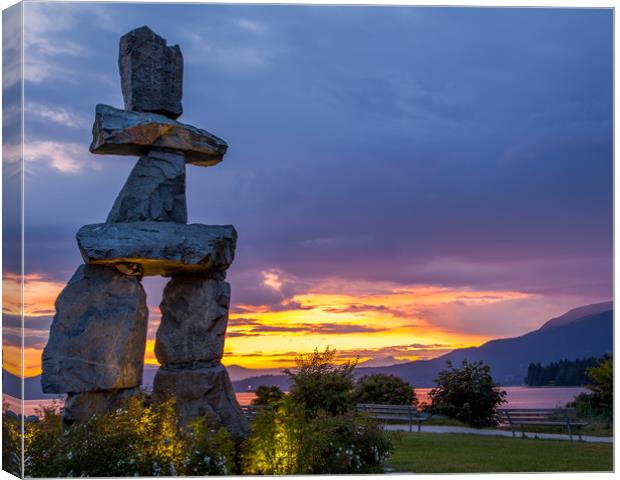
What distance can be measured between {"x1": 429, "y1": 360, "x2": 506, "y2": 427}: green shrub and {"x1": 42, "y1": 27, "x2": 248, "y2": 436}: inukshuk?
35.1 feet

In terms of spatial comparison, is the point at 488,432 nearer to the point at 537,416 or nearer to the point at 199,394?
the point at 537,416

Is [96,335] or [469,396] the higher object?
[96,335]

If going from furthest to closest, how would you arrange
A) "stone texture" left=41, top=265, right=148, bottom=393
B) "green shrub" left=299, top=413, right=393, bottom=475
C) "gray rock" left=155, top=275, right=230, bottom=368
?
"gray rock" left=155, top=275, right=230, bottom=368 < "green shrub" left=299, top=413, right=393, bottom=475 < "stone texture" left=41, top=265, right=148, bottom=393

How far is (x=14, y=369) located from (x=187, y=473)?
2.24m

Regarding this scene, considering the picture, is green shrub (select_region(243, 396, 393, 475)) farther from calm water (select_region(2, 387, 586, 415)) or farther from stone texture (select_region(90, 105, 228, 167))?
calm water (select_region(2, 387, 586, 415))

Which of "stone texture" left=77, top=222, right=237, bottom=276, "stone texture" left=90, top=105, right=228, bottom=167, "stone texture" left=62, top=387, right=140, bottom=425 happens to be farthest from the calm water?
"stone texture" left=90, top=105, right=228, bottom=167

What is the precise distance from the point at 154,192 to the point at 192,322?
1.66 meters

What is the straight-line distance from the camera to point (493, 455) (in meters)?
13.5

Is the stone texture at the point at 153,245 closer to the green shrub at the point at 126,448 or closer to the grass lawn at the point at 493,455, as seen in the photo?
the green shrub at the point at 126,448

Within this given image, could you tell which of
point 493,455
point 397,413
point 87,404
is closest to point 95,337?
point 87,404

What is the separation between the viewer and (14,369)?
9.52 m

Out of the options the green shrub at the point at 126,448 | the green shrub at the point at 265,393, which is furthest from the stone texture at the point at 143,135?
the green shrub at the point at 265,393

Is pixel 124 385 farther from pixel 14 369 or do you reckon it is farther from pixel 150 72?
pixel 150 72

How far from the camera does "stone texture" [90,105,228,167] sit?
33.7ft
